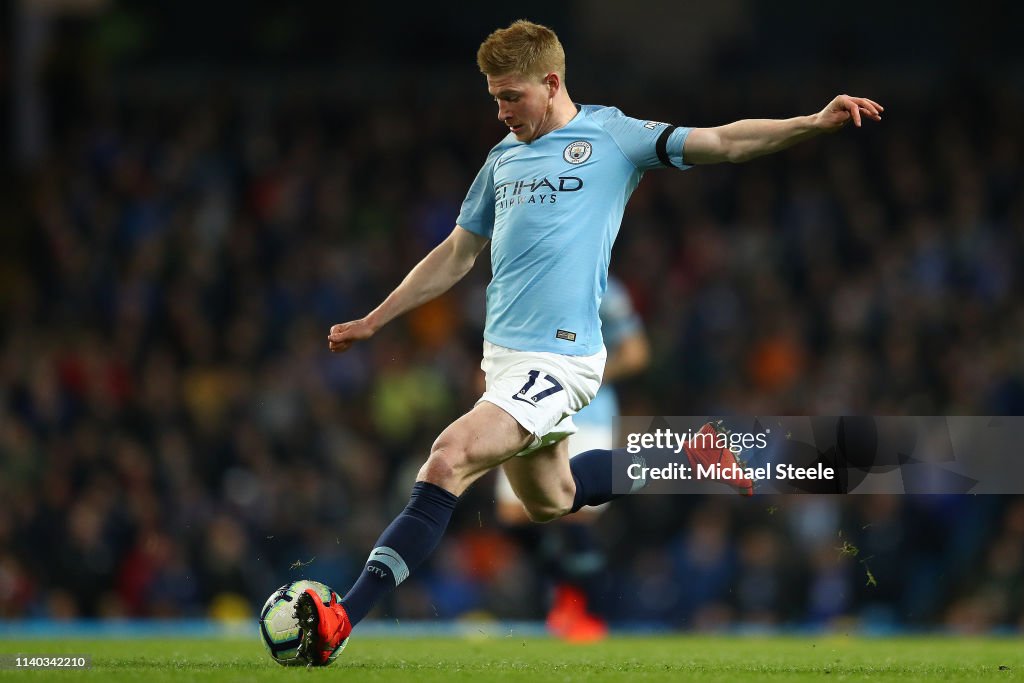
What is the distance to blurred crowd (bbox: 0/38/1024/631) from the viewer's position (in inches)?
454

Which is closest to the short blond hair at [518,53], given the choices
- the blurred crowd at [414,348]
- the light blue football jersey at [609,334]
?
the light blue football jersey at [609,334]

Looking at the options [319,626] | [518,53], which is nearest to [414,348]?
[518,53]

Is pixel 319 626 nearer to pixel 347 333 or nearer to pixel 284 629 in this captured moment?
pixel 284 629

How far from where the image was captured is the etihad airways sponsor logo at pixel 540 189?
5867 millimetres

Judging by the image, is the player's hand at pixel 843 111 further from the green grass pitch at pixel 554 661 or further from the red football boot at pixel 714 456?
the green grass pitch at pixel 554 661

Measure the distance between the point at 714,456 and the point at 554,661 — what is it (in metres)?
1.12

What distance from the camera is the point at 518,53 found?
18.9ft

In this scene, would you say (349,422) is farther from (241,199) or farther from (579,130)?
(579,130)

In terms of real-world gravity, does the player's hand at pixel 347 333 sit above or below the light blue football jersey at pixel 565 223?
below

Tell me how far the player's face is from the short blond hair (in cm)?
3

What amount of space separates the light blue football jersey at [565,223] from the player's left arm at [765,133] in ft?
0.29

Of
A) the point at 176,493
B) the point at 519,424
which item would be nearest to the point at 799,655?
the point at 519,424

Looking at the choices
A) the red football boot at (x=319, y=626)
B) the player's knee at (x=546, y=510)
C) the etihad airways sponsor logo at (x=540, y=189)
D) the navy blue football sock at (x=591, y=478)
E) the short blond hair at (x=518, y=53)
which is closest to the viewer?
the red football boot at (x=319, y=626)

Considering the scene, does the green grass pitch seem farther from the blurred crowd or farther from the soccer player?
the blurred crowd
